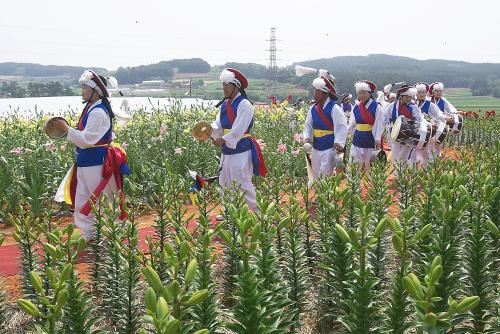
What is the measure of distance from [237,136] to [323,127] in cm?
161

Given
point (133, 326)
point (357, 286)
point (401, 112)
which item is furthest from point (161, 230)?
point (401, 112)

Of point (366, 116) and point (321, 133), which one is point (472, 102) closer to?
point (366, 116)

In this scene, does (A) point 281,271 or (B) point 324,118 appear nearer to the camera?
(A) point 281,271

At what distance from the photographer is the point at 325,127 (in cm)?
694

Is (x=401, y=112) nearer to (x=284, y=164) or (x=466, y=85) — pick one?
(x=284, y=164)

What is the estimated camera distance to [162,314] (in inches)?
52.9

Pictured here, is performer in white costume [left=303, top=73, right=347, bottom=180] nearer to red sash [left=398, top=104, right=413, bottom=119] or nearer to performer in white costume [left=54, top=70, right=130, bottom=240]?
red sash [left=398, top=104, right=413, bottom=119]

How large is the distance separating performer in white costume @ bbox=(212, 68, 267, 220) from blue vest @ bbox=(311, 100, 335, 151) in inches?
50.1

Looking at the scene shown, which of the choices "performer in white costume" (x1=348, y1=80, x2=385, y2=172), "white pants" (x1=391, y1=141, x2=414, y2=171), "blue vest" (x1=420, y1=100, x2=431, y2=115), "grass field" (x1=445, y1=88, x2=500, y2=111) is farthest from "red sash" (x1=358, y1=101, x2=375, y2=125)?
"grass field" (x1=445, y1=88, x2=500, y2=111)

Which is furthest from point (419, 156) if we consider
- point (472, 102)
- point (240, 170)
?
point (472, 102)

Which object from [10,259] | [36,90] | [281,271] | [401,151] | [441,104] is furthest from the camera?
[36,90]

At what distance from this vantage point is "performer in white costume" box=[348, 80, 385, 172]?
8055 mm

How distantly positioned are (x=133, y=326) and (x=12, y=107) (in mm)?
9399

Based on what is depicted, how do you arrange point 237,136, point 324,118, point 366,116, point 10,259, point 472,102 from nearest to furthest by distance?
point 10,259
point 237,136
point 324,118
point 366,116
point 472,102
